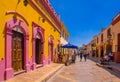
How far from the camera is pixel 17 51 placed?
13969 mm

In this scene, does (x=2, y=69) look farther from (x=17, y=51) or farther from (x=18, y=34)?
(x=18, y=34)

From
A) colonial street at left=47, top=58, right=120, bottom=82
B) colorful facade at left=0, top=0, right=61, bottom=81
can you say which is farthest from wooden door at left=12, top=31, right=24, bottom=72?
colonial street at left=47, top=58, right=120, bottom=82

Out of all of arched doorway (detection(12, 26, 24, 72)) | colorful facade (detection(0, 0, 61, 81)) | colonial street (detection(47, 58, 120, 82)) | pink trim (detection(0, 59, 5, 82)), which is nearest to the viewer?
pink trim (detection(0, 59, 5, 82))

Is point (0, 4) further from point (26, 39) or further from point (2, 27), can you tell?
point (26, 39)

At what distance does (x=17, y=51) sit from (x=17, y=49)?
0.35ft

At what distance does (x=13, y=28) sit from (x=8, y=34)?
0.97 metres

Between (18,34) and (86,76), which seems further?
(86,76)

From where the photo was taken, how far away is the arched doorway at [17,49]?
1327 cm

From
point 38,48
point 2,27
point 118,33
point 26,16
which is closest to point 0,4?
point 2,27

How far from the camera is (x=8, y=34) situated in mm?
11766

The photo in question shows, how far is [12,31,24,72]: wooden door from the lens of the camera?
13.4 metres

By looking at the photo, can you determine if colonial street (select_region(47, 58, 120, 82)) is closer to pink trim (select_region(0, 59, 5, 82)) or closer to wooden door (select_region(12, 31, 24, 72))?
wooden door (select_region(12, 31, 24, 72))

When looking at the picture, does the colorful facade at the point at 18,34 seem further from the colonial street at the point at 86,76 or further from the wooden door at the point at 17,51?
the colonial street at the point at 86,76

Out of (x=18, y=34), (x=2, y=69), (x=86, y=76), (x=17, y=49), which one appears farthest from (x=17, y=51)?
(x=86, y=76)
